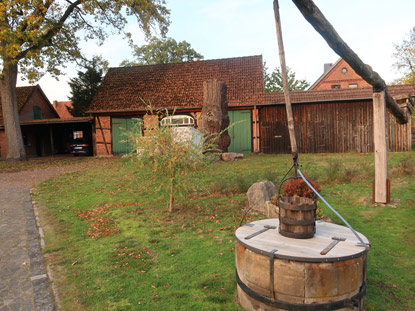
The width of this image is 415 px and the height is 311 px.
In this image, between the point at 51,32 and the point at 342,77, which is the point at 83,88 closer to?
the point at 51,32

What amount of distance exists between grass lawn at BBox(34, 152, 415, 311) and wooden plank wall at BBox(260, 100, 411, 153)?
27.4 ft

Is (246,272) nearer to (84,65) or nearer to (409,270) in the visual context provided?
(409,270)

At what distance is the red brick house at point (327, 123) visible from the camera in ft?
53.5

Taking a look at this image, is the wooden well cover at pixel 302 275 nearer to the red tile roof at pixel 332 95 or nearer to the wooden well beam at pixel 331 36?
the wooden well beam at pixel 331 36

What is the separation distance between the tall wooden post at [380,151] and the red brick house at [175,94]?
11292 mm

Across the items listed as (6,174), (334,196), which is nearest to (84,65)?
(6,174)

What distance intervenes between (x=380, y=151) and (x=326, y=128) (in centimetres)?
1114

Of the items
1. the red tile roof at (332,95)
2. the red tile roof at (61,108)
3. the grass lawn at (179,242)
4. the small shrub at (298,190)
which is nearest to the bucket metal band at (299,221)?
the grass lawn at (179,242)

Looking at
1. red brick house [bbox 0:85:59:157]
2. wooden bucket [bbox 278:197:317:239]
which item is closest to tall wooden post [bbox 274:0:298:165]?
wooden bucket [bbox 278:197:317:239]

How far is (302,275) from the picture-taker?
8.14 feet

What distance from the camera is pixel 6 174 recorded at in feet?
42.9

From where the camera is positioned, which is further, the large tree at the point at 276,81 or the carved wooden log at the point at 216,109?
the large tree at the point at 276,81

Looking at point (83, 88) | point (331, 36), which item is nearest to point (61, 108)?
point (83, 88)

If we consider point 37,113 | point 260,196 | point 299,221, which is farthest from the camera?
point 37,113
